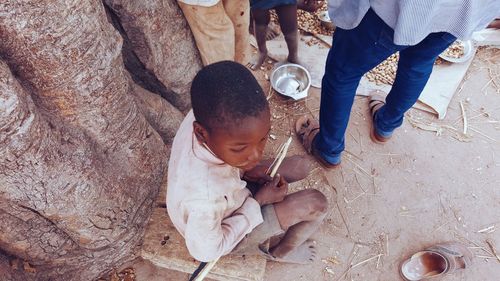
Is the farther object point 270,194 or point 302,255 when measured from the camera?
point 302,255

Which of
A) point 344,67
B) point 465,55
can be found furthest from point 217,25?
point 465,55

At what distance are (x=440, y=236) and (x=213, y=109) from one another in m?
1.94

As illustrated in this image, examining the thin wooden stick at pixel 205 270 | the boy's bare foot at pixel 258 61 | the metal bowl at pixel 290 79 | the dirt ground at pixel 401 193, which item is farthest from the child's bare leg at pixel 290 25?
the thin wooden stick at pixel 205 270

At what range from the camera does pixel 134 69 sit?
2.29 meters

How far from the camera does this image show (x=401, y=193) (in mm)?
2812

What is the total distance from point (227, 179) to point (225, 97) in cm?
42

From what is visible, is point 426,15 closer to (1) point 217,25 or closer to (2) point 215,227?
(1) point 217,25

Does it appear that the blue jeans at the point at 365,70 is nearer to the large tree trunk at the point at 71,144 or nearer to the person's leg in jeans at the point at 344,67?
the person's leg in jeans at the point at 344,67

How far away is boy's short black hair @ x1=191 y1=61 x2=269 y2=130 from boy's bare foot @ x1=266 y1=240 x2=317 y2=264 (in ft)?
3.92

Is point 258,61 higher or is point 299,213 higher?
point 299,213

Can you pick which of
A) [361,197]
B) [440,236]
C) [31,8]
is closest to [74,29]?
[31,8]

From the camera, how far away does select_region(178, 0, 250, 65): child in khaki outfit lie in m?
2.12

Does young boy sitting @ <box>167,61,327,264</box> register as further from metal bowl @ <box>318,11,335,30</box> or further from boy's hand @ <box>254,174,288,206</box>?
metal bowl @ <box>318,11,335,30</box>

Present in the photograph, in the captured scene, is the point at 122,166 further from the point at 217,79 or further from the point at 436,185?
the point at 436,185
